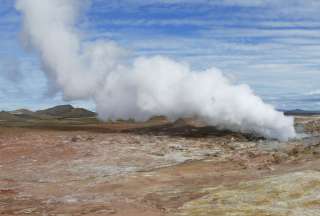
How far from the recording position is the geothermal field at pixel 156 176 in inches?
1806

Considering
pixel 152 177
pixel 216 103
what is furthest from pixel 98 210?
pixel 216 103

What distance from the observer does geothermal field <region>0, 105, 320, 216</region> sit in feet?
151

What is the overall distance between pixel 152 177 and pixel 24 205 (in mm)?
15754

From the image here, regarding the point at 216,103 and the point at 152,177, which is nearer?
the point at 152,177

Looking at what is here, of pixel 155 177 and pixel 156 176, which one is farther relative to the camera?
pixel 156 176

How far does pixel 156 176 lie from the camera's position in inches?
2400

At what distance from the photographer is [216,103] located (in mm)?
107312

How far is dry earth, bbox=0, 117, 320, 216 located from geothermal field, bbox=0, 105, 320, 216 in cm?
9

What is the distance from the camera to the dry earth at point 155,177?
4584cm

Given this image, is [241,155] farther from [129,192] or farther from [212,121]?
[212,121]

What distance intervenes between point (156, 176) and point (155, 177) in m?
0.54

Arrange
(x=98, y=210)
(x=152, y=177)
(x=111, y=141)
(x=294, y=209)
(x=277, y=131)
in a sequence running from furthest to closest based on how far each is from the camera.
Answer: (x=277, y=131)
(x=111, y=141)
(x=152, y=177)
(x=98, y=210)
(x=294, y=209)

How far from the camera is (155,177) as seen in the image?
60438 mm

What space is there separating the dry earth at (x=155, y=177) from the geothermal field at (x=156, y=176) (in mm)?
86
